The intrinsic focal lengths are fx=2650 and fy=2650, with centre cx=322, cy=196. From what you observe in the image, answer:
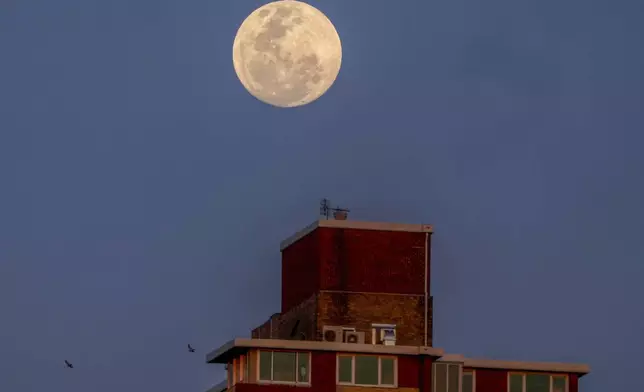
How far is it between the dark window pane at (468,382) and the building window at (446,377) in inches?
28.0

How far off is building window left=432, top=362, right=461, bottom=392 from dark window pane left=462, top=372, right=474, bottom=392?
2.33 feet

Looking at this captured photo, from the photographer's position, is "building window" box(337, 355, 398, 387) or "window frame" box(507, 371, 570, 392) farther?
"window frame" box(507, 371, 570, 392)

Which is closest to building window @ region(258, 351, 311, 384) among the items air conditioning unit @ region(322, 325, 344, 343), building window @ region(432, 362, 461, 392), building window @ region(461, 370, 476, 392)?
air conditioning unit @ region(322, 325, 344, 343)

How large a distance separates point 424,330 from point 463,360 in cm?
356

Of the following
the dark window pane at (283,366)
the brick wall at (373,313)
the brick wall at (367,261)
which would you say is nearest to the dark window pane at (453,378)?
the brick wall at (373,313)

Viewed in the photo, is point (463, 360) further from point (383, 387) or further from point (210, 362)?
point (210, 362)

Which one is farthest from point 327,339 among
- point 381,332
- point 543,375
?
point 543,375

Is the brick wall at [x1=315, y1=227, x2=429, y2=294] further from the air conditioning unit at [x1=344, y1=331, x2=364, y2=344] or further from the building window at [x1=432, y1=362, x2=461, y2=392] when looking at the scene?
the building window at [x1=432, y1=362, x2=461, y2=392]

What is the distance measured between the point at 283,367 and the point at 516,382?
12.9m

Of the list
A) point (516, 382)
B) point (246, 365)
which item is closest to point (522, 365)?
point (516, 382)

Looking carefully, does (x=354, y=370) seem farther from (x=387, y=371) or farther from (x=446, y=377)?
(x=446, y=377)

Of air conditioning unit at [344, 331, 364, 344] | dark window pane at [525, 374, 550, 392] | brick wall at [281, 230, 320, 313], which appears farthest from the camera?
brick wall at [281, 230, 320, 313]

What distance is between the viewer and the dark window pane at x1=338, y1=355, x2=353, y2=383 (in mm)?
141500

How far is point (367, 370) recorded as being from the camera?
466ft
